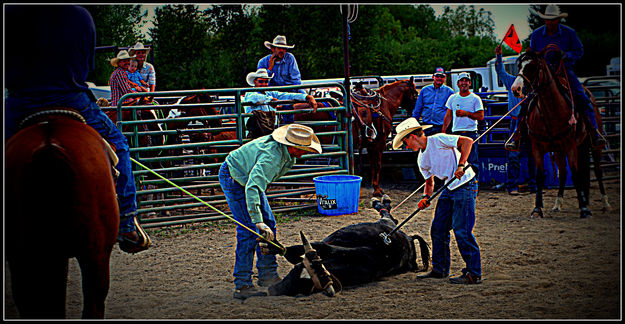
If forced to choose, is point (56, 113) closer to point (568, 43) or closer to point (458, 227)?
point (458, 227)

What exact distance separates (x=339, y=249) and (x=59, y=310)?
8.37 ft

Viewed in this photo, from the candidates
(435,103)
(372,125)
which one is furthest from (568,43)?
(372,125)

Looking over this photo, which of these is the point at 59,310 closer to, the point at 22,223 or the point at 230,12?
the point at 22,223

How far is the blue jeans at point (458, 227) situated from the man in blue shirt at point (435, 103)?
5.75 m

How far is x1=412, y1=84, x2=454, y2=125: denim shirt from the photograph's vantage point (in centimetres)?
1108

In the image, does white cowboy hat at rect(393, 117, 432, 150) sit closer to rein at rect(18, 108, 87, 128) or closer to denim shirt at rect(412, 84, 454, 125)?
rein at rect(18, 108, 87, 128)

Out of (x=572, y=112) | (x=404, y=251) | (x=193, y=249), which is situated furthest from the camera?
(x=572, y=112)

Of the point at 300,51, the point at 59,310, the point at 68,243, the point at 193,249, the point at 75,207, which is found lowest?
the point at 193,249

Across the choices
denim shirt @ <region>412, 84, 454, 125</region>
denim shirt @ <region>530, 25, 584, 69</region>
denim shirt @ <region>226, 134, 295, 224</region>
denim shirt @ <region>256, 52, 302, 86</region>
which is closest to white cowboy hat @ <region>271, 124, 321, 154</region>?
denim shirt @ <region>226, 134, 295, 224</region>

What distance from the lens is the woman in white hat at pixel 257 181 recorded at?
4887 millimetres

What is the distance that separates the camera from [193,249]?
725 cm

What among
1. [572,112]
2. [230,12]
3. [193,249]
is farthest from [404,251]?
[230,12]

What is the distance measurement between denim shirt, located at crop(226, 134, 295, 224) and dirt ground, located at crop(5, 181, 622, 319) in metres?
0.90

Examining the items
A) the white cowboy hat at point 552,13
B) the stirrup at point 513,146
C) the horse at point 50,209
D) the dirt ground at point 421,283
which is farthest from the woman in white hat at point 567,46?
the horse at point 50,209
